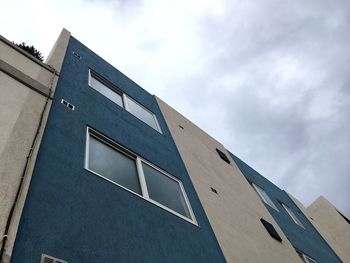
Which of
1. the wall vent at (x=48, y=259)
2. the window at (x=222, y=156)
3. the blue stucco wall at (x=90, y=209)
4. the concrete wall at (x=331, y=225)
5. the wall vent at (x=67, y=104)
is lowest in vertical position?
the wall vent at (x=48, y=259)

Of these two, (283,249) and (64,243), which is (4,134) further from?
(283,249)

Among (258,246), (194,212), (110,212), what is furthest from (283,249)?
A: (110,212)

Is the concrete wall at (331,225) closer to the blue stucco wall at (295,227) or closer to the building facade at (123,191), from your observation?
the blue stucco wall at (295,227)

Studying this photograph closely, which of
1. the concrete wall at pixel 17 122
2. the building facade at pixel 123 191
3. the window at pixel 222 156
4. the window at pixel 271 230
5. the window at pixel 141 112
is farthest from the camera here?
the window at pixel 222 156

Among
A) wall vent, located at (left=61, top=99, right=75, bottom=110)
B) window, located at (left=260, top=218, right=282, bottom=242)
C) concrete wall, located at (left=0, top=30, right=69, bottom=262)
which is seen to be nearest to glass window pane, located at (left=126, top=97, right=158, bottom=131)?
wall vent, located at (left=61, top=99, right=75, bottom=110)

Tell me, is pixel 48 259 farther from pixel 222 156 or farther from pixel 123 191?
pixel 222 156

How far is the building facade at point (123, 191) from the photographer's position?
12.0ft

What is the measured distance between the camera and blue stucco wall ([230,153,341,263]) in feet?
38.0

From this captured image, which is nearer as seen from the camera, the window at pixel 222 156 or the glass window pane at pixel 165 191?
the glass window pane at pixel 165 191

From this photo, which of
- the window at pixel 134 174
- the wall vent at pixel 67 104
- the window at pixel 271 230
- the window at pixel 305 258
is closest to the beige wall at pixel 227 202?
the window at pixel 271 230

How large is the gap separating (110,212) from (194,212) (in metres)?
2.58

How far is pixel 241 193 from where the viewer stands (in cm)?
1066

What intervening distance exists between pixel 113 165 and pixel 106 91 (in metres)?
3.57

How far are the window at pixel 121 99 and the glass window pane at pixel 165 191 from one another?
259 centimetres
